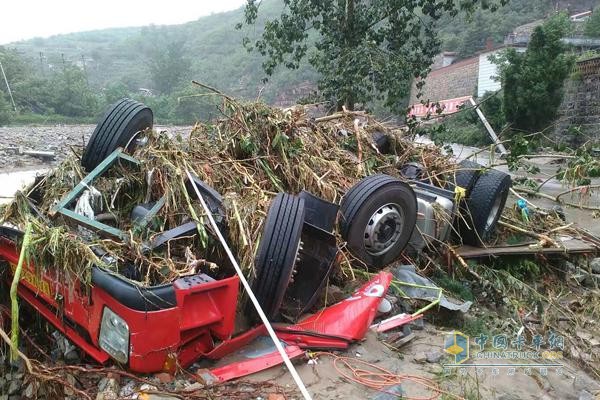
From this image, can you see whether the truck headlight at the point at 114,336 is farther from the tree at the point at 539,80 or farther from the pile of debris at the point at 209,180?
the tree at the point at 539,80

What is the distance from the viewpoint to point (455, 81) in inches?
1345

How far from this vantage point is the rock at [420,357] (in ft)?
9.11

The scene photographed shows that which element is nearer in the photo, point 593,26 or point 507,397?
point 507,397

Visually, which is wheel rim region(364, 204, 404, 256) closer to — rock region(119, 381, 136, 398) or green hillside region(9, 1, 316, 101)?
rock region(119, 381, 136, 398)

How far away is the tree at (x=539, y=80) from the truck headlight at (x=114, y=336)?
19.4 m

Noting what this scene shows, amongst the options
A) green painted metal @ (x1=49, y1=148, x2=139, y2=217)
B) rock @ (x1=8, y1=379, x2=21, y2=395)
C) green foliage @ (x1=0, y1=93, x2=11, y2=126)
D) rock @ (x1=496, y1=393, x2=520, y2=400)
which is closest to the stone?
rock @ (x1=496, y1=393, x2=520, y2=400)

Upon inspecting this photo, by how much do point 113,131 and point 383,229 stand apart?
7.02 feet

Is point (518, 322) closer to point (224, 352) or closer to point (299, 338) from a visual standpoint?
point (299, 338)

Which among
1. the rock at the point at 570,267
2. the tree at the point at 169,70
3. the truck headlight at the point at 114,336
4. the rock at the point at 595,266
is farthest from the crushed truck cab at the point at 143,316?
the tree at the point at 169,70

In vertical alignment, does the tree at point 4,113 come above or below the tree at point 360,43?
below

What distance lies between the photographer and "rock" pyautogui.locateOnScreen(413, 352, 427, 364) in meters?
2.78

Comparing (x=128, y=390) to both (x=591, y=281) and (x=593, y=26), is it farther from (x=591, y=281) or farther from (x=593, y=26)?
(x=593, y=26)

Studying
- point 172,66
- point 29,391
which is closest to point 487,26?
point 172,66

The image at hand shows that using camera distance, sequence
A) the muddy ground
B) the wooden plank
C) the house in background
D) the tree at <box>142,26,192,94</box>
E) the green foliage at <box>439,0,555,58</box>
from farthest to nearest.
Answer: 1. the tree at <box>142,26,192,94</box>
2. the green foliage at <box>439,0,555,58</box>
3. the house in background
4. the wooden plank
5. the muddy ground
